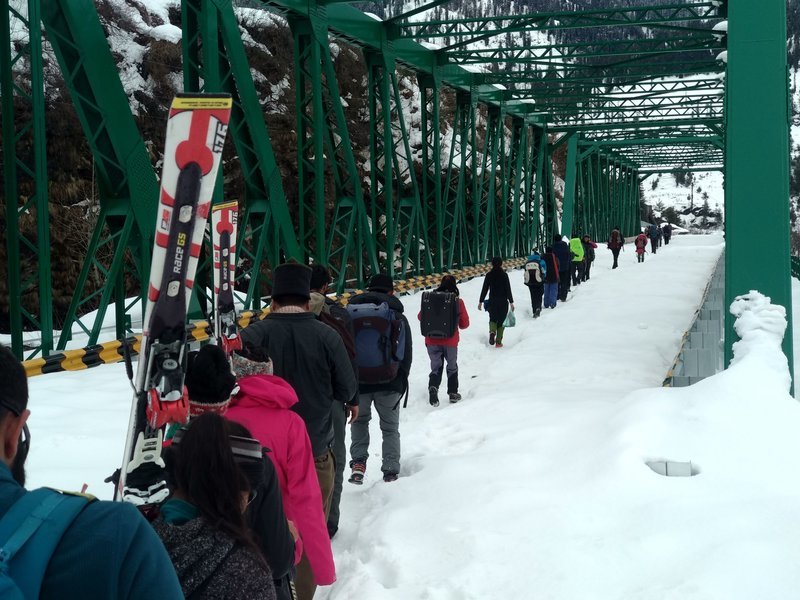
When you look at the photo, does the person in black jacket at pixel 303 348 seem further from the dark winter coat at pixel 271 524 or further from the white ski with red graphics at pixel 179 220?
the dark winter coat at pixel 271 524

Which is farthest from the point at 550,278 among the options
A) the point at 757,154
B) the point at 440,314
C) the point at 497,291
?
the point at 757,154

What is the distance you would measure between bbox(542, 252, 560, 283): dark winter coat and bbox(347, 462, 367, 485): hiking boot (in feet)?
36.5

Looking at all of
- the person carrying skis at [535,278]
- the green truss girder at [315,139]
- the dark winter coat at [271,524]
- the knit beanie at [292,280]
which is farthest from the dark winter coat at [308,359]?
the person carrying skis at [535,278]

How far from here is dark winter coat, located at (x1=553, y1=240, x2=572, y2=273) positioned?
57.0ft

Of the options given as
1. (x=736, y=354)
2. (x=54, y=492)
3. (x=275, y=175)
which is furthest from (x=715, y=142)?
(x=54, y=492)

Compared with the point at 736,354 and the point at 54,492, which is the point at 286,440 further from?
the point at 736,354

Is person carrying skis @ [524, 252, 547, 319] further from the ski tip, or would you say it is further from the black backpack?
the ski tip

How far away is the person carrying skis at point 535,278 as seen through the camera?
1495cm

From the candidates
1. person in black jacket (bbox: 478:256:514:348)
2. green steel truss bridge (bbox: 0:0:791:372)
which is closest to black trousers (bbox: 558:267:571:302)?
green steel truss bridge (bbox: 0:0:791:372)

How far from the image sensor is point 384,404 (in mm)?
5789

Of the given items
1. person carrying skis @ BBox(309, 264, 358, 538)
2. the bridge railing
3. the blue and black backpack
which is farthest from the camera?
the bridge railing

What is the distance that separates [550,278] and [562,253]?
121 centimetres

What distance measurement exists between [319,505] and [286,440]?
0.96 ft

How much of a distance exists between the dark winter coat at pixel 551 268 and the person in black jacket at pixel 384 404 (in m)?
11.0
